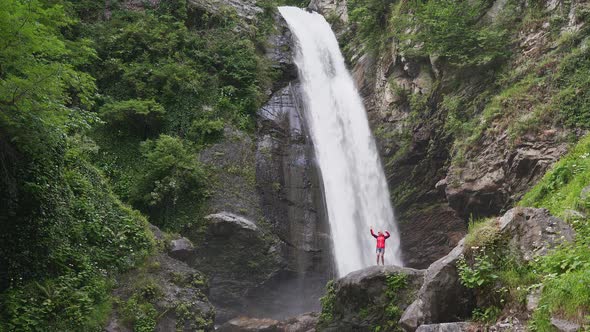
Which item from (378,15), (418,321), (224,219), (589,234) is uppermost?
(378,15)

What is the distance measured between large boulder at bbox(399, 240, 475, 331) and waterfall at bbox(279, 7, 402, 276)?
30.7ft

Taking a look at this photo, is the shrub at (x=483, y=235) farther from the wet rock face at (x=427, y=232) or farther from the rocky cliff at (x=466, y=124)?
the wet rock face at (x=427, y=232)

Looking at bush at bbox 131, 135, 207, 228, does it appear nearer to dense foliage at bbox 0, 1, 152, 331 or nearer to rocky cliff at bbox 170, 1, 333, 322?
rocky cliff at bbox 170, 1, 333, 322

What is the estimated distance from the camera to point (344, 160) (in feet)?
66.0

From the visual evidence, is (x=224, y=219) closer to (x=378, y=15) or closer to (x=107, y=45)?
(x=107, y=45)

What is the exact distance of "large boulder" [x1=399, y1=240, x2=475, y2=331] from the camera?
7.30 m

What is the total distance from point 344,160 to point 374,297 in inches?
376

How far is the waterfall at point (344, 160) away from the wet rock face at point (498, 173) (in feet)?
12.8

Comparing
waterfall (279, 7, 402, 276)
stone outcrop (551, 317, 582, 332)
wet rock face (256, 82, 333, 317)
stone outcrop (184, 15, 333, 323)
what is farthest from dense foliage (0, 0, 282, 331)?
stone outcrop (551, 317, 582, 332)

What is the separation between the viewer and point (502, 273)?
672cm

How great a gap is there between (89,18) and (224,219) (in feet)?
43.1

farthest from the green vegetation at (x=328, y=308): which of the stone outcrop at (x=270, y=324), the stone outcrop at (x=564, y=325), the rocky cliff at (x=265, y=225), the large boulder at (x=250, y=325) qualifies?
the stone outcrop at (x=564, y=325)

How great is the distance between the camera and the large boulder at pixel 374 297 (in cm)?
1088

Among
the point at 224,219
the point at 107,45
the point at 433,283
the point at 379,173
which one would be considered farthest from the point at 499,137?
the point at 107,45
